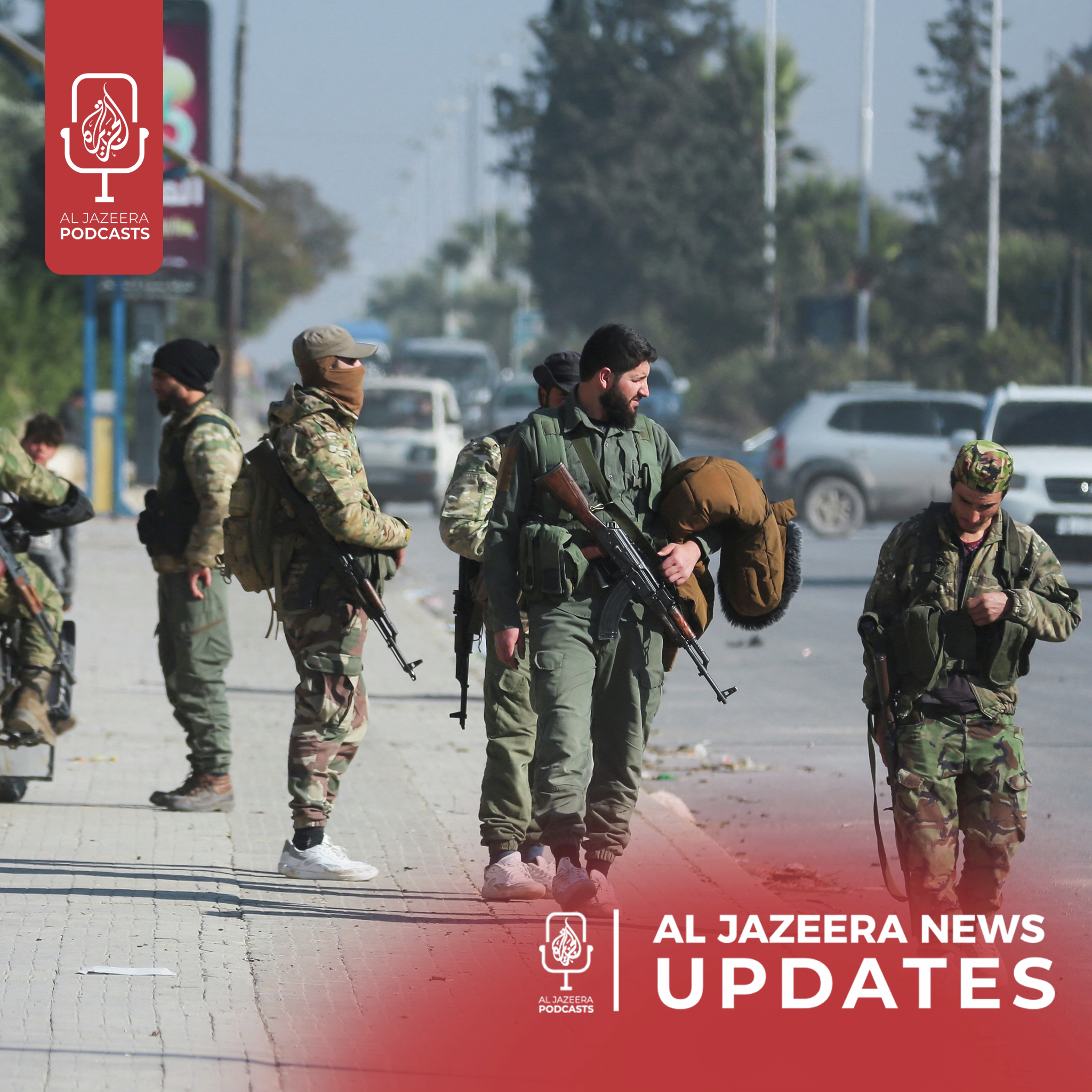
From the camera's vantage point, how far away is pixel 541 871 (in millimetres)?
6297

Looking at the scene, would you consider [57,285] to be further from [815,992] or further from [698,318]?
[698,318]

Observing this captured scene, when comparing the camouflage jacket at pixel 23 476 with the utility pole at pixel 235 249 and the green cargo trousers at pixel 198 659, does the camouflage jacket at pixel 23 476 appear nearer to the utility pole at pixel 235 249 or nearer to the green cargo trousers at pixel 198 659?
the green cargo trousers at pixel 198 659

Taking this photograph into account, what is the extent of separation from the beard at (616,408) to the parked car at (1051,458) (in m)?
11.2

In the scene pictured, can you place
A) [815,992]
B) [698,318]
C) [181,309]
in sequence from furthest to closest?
[698,318], [181,309], [815,992]

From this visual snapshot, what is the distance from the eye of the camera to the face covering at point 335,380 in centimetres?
640

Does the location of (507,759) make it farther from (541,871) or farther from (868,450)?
(868,450)

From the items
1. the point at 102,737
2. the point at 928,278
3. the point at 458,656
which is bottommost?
the point at 102,737

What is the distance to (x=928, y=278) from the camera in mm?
52312

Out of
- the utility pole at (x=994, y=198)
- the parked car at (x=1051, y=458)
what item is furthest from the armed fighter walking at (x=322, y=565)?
the utility pole at (x=994, y=198)

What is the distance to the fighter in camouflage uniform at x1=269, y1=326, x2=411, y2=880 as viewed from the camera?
249 inches

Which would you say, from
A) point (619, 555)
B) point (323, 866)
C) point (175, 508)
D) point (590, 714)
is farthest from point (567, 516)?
point (175, 508)

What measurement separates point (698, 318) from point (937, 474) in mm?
46517

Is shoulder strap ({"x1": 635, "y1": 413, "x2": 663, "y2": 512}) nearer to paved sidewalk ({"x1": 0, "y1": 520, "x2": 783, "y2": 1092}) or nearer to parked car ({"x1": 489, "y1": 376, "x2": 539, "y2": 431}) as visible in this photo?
paved sidewalk ({"x1": 0, "y1": 520, "x2": 783, "y2": 1092})

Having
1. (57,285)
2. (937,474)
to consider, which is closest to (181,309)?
(57,285)
